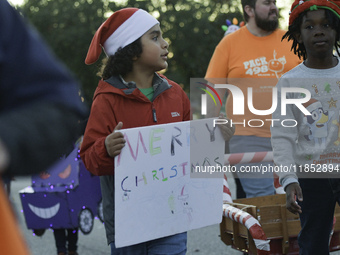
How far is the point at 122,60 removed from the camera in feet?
12.7

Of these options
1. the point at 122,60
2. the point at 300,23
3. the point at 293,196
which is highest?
the point at 300,23

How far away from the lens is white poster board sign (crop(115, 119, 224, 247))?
3.52 m

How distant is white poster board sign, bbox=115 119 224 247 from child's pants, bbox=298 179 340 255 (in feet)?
1.64

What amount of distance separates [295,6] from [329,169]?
0.98 meters

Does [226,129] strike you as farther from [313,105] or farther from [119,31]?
[119,31]

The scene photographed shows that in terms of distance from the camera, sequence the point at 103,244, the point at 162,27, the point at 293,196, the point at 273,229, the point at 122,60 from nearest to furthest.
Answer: the point at 293,196, the point at 122,60, the point at 273,229, the point at 103,244, the point at 162,27

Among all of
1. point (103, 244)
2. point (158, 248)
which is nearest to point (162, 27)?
point (103, 244)

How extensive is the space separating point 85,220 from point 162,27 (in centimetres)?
3451

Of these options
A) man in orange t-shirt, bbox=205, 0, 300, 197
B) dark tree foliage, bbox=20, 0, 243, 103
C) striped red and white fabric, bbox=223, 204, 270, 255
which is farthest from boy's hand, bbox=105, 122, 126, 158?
dark tree foliage, bbox=20, 0, 243, 103

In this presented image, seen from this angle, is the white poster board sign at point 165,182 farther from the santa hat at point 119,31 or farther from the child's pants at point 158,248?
the santa hat at point 119,31

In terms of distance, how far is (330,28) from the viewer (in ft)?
12.4

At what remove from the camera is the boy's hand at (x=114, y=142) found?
134 inches

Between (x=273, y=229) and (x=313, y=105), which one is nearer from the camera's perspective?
(x=313, y=105)

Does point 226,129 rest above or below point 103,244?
above
